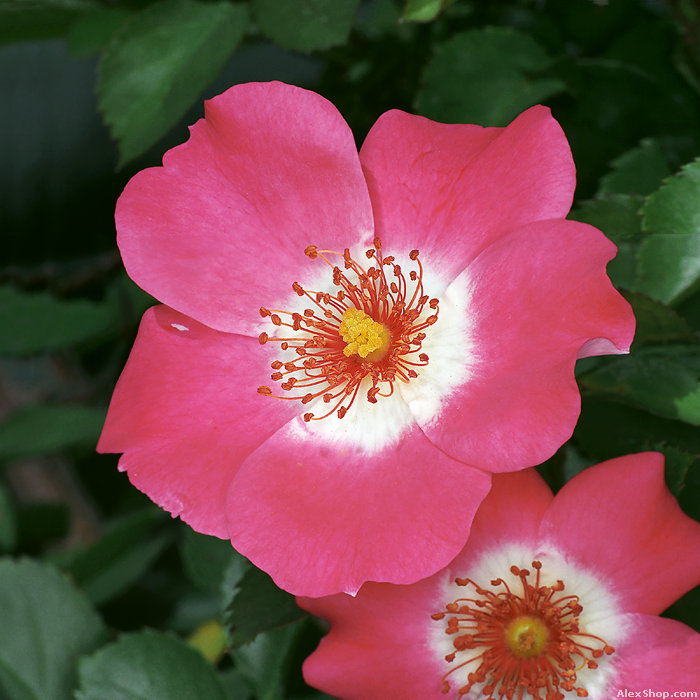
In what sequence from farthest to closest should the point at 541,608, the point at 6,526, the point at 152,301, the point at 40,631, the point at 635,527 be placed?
the point at 6,526 → the point at 152,301 → the point at 40,631 → the point at 541,608 → the point at 635,527

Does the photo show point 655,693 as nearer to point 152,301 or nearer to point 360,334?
point 360,334

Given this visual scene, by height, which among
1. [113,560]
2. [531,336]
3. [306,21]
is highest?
[306,21]

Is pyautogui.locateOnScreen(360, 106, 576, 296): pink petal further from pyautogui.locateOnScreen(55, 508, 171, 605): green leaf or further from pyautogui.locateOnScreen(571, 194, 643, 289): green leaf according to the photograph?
pyautogui.locateOnScreen(55, 508, 171, 605): green leaf

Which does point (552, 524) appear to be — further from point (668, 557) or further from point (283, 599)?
point (283, 599)

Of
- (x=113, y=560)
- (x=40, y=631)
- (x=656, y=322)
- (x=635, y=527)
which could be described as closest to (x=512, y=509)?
(x=635, y=527)

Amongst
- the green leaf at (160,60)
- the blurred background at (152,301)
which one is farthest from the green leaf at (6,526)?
the green leaf at (160,60)

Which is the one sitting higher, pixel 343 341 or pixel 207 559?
pixel 343 341

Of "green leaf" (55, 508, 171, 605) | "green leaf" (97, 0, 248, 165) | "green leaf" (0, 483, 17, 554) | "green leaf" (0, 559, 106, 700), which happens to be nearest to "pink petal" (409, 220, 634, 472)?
"green leaf" (97, 0, 248, 165)
